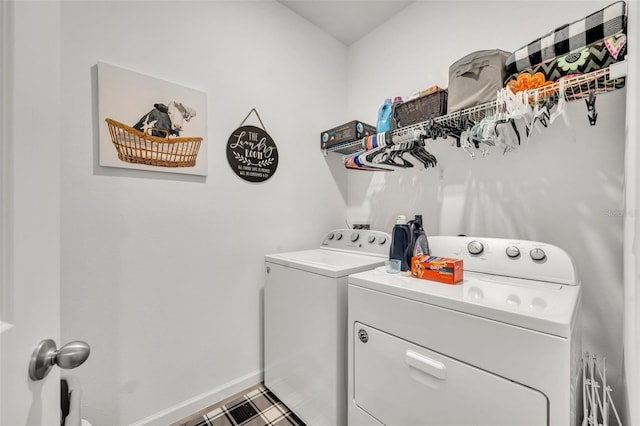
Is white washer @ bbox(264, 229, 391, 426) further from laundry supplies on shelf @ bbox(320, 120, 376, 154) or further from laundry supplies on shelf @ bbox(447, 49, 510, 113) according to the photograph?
laundry supplies on shelf @ bbox(447, 49, 510, 113)

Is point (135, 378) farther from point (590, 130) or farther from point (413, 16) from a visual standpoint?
point (413, 16)

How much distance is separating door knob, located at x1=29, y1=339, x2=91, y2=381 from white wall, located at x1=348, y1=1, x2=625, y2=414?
1.78 metres

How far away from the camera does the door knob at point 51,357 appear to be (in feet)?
1.56

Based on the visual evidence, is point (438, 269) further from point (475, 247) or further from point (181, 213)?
point (181, 213)

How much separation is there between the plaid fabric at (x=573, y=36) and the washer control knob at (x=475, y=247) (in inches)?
32.3

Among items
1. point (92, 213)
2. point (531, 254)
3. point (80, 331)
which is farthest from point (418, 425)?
point (92, 213)

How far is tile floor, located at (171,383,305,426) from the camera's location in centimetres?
149

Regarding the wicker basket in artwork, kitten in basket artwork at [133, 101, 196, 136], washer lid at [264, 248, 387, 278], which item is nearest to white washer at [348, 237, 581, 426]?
washer lid at [264, 248, 387, 278]

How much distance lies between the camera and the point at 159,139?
1.42 m

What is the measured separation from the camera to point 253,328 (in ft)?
5.93

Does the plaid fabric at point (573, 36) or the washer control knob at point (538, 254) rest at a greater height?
the plaid fabric at point (573, 36)

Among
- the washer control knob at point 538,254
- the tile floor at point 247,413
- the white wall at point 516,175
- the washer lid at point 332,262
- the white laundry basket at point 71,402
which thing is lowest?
the tile floor at point 247,413

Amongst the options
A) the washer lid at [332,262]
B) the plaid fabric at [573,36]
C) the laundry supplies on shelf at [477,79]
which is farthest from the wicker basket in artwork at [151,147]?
the plaid fabric at [573,36]

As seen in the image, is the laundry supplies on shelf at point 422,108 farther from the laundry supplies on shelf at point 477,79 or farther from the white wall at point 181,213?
the white wall at point 181,213
